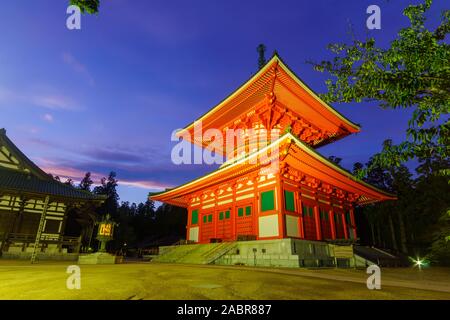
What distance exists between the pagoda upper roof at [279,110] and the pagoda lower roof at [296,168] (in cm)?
220

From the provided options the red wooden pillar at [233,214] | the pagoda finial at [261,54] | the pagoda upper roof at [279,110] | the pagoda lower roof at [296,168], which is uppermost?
the pagoda finial at [261,54]

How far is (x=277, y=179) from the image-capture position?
1287cm

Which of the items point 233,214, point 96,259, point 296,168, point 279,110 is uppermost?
point 279,110

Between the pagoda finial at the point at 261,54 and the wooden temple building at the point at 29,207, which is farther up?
the pagoda finial at the point at 261,54

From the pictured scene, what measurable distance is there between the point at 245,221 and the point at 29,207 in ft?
53.2

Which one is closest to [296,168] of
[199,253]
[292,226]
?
[292,226]

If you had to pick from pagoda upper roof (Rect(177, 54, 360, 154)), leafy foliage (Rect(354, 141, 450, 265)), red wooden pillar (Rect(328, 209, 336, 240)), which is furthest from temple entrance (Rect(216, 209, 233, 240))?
leafy foliage (Rect(354, 141, 450, 265))

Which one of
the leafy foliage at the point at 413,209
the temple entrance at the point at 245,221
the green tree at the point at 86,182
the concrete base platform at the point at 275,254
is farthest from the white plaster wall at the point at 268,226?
the green tree at the point at 86,182

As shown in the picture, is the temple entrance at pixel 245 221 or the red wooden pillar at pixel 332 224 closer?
the temple entrance at pixel 245 221

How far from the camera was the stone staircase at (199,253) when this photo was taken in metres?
12.5

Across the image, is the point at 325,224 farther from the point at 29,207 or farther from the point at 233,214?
the point at 29,207

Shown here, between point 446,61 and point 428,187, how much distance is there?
91.2 feet

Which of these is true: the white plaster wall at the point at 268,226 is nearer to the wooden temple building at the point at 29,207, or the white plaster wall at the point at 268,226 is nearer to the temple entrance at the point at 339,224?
the temple entrance at the point at 339,224
